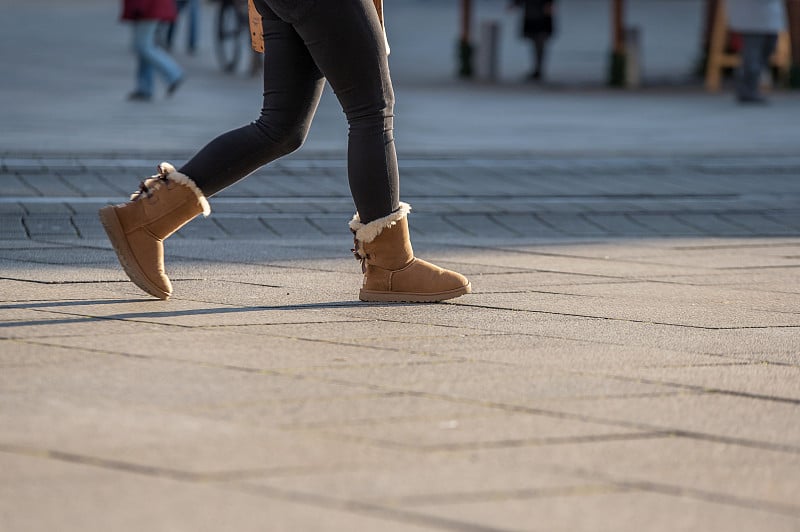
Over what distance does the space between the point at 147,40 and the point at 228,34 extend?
4723 millimetres

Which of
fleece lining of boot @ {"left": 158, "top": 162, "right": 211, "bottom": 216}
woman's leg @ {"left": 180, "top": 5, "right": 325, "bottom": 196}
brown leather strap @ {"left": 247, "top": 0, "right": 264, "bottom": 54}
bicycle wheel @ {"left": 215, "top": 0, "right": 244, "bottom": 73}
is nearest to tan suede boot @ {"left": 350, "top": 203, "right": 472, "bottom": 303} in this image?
woman's leg @ {"left": 180, "top": 5, "right": 325, "bottom": 196}

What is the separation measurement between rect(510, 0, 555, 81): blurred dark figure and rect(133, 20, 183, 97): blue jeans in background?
566cm

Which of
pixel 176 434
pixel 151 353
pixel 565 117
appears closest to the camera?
pixel 176 434

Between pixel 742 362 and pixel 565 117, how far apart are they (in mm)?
9025

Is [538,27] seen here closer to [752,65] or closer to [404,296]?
[752,65]

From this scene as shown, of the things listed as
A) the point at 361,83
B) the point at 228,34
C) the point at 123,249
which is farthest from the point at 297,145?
the point at 228,34

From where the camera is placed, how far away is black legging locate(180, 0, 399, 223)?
4.09 m

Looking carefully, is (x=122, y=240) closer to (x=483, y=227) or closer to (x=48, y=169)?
(x=483, y=227)

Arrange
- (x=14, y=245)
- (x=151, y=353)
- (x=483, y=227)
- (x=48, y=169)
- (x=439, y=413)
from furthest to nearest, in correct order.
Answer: (x=48, y=169) → (x=483, y=227) → (x=14, y=245) → (x=151, y=353) → (x=439, y=413)

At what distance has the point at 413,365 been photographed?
3.40 metres

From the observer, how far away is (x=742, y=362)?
141 inches

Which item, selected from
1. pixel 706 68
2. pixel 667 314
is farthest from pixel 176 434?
pixel 706 68

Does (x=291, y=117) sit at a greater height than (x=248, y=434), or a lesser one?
greater

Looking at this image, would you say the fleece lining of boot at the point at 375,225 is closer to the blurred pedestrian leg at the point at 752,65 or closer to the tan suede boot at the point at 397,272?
the tan suede boot at the point at 397,272
